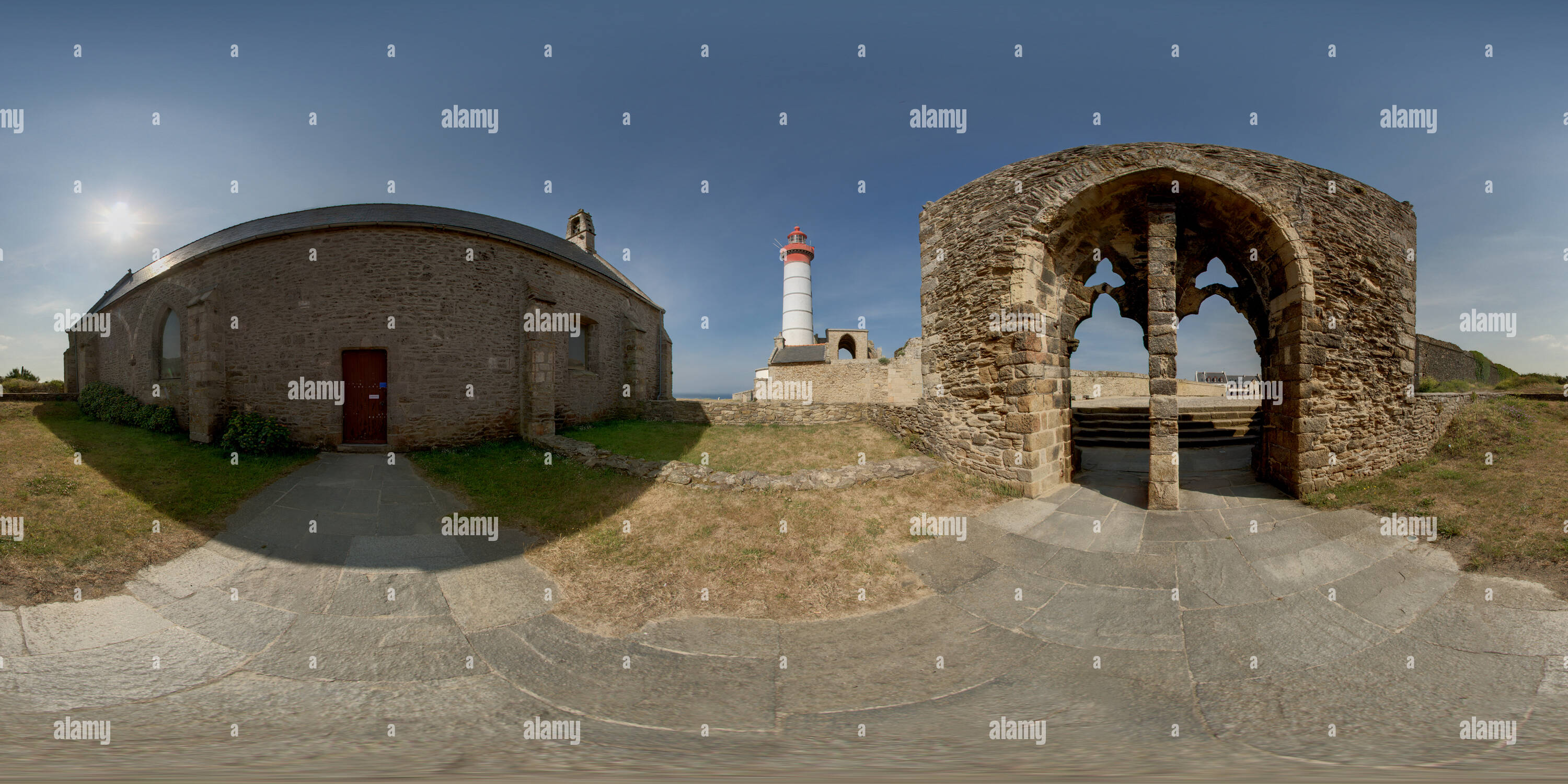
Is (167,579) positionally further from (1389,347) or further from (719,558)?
(1389,347)

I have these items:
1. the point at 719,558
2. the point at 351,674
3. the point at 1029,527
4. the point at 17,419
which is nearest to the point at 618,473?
the point at 719,558

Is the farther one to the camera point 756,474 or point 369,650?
point 756,474

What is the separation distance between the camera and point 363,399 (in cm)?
1052

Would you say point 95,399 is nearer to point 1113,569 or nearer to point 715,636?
point 715,636

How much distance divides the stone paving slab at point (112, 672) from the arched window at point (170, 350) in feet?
45.7

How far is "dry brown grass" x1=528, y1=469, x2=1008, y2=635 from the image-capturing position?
15.0 ft

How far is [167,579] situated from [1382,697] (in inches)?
444

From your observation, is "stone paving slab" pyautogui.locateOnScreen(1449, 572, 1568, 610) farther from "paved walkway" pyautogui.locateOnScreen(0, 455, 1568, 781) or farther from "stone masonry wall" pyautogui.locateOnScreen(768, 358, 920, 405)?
"stone masonry wall" pyautogui.locateOnScreen(768, 358, 920, 405)

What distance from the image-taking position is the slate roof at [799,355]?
83.4 feet

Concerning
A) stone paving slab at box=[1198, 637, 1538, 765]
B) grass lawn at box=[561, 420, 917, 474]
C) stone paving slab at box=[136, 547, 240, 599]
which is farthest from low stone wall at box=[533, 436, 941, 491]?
stone paving slab at box=[1198, 637, 1538, 765]

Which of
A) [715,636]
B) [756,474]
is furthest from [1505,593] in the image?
[756,474]

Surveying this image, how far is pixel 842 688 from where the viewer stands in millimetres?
3391

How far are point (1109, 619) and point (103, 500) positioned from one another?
1322cm

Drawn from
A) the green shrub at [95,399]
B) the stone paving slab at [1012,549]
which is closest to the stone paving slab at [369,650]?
the stone paving slab at [1012,549]
